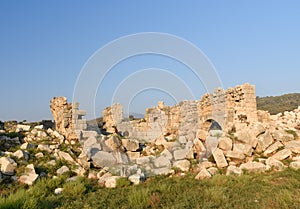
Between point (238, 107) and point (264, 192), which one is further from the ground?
point (238, 107)

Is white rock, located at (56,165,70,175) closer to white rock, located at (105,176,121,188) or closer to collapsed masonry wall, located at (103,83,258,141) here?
white rock, located at (105,176,121,188)

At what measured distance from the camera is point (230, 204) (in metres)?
5.93

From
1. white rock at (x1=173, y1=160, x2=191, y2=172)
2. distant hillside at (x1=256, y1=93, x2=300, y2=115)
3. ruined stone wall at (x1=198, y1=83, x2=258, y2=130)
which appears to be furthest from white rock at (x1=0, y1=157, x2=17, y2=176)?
distant hillside at (x1=256, y1=93, x2=300, y2=115)

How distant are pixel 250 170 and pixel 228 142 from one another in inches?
65.0

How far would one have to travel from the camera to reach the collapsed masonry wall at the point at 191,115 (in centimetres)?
1502

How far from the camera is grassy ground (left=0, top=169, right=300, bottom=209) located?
5.88m

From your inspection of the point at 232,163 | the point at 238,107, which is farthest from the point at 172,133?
the point at 232,163

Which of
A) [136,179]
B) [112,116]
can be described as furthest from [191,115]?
[136,179]

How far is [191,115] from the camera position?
1697 centimetres

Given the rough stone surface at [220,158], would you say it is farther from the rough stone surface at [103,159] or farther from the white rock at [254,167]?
the rough stone surface at [103,159]

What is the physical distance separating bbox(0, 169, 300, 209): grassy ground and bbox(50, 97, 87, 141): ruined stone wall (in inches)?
215

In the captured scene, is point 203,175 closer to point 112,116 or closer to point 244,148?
point 244,148

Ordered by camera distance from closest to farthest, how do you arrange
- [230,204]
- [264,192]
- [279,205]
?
[279,205] < [230,204] < [264,192]

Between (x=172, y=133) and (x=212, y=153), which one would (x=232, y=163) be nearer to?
(x=212, y=153)
